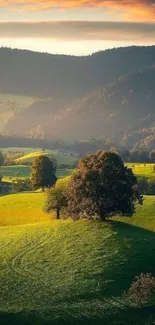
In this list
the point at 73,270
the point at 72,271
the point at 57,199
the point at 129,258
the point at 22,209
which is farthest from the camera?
the point at 22,209

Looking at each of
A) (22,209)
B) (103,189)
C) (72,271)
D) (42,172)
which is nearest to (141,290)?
(72,271)

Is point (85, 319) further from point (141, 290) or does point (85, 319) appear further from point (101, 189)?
point (101, 189)

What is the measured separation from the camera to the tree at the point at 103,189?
69812 mm

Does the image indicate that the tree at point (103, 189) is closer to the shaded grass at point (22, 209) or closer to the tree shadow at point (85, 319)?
the shaded grass at point (22, 209)

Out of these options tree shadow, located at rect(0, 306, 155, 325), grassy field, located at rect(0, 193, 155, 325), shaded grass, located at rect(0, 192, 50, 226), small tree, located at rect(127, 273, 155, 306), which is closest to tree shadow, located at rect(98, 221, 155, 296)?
grassy field, located at rect(0, 193, 155, 325)

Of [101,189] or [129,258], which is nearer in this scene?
[129,258]

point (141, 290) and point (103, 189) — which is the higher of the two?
point (103, 189)

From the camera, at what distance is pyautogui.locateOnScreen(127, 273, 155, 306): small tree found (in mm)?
48938

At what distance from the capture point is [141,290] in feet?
161

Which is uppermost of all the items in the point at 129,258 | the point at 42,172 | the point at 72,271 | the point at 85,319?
the point at 42,172

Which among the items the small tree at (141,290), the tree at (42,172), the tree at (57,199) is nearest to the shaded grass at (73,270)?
the small tree at (141,290)

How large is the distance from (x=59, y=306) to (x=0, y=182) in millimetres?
122946

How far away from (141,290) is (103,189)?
2247 cm

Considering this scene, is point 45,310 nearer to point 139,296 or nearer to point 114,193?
point 139,296
